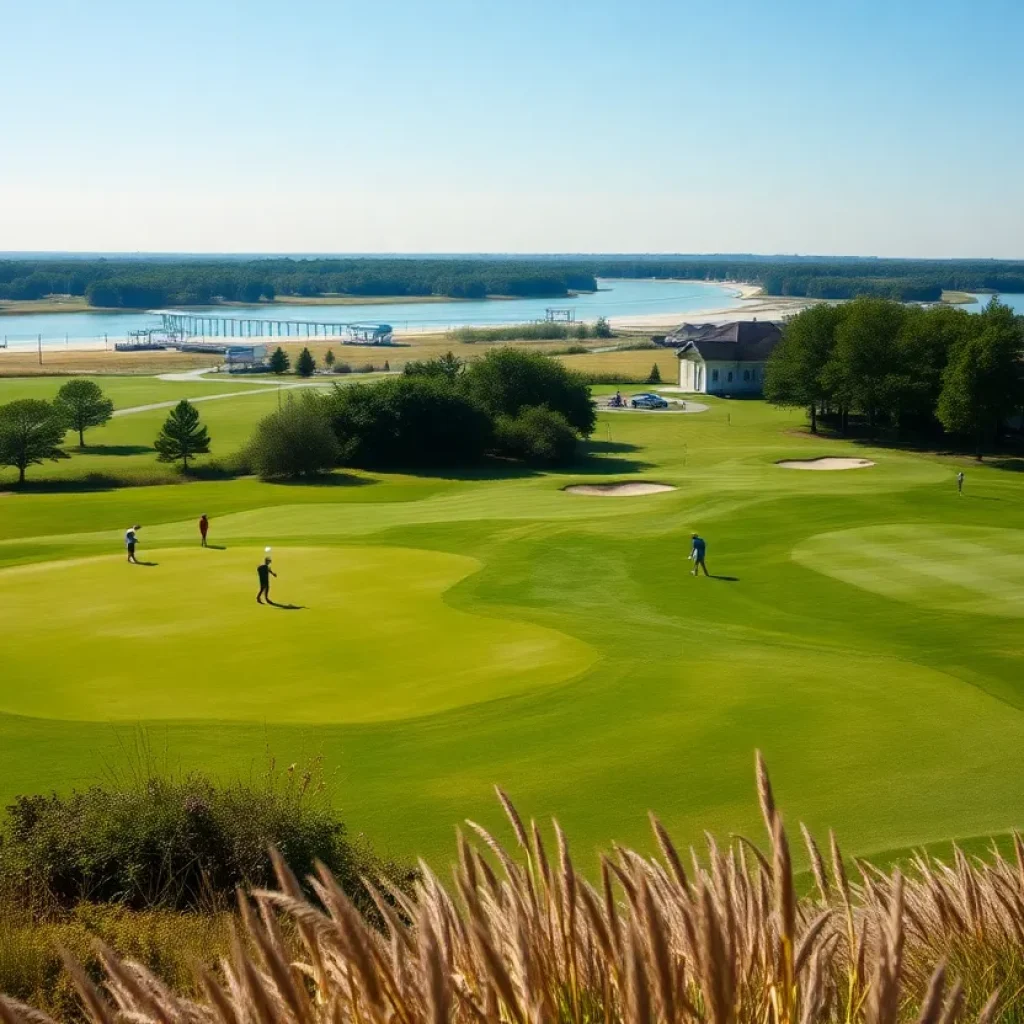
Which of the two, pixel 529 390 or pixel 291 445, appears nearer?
pixel 291 445

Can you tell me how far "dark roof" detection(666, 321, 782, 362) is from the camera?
93.2 m

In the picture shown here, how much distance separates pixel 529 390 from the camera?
2901 inches

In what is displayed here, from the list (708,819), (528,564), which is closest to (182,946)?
(708,819)

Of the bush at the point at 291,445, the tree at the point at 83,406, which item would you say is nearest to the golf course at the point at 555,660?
the bush at the point at 291,445

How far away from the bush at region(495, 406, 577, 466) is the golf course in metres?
22.5

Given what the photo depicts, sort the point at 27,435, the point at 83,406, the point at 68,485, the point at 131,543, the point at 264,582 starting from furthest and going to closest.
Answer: the point at 83,406 < the point at 27,435 < the point at 68,485 < the point at 131,543 < the point at 264,582

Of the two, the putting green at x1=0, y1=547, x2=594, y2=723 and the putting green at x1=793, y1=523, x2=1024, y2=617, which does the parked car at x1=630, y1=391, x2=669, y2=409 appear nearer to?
the putting green at x1=793, y1=523, x2=1024, y2=617

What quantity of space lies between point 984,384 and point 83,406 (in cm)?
5259

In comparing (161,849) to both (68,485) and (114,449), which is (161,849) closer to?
(68,485)

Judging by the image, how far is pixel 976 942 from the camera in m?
4.81

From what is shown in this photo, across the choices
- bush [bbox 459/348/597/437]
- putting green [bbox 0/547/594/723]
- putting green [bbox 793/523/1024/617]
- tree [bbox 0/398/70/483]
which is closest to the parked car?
bush [bbox 459/348/597/437]

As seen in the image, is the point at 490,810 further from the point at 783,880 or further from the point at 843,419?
the point at 843,419

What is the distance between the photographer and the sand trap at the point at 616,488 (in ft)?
165

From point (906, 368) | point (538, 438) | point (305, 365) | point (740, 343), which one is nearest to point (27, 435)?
point (538, 438)
